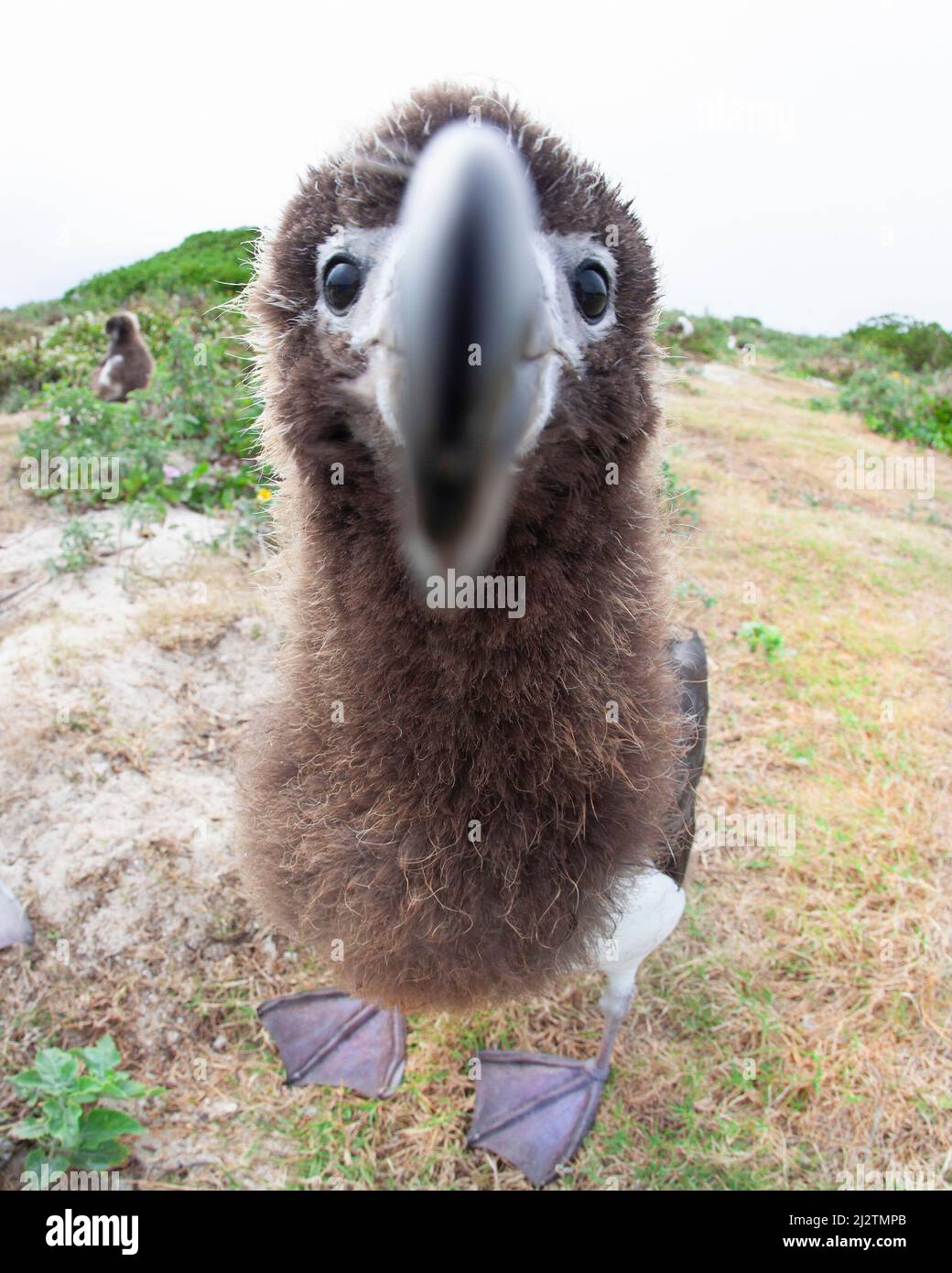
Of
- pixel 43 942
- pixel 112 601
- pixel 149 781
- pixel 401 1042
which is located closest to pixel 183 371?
pixel 112 601

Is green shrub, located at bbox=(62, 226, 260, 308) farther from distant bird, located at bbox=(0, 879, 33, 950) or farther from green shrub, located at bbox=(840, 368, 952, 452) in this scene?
green shrub, located at bbox=(840, 368, 952, 452)

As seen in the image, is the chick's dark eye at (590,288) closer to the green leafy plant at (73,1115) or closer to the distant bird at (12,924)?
the green leafy plant at (73,1115)

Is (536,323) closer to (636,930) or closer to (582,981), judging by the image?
(636,930)

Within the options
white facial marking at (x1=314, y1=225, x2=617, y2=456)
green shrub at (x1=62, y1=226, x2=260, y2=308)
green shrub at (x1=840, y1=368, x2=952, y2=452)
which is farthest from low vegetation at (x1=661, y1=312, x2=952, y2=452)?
green shrub at (x1=62, y1=226, x2=260, y2=308)

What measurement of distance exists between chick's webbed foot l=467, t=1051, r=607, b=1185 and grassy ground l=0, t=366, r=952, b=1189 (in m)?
0.05

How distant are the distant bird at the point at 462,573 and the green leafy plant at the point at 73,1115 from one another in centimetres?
56

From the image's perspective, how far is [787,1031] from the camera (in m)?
2.74

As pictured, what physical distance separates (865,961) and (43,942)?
2884 mm

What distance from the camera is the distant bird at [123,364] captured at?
7.78 metres

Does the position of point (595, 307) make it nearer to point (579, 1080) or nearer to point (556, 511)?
point (556, 511)
